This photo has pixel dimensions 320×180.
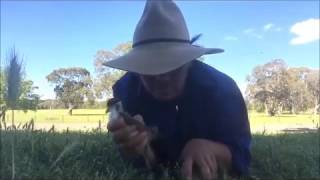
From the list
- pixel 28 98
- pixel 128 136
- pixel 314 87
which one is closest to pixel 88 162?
pixel 28 98

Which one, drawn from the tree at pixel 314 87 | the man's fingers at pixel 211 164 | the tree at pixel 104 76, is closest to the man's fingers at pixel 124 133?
the man's fingers at pixel 211 164

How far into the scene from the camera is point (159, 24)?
7.75 ft

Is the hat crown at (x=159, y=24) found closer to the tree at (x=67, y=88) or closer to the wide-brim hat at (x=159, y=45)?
the wide-brim hat at (x=159, y=45)

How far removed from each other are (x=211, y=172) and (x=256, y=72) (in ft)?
191

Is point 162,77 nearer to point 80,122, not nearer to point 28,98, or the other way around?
point 28,98

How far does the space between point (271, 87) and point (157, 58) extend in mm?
54302

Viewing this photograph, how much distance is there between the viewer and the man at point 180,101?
2154 mm

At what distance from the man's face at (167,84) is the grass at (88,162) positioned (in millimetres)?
402

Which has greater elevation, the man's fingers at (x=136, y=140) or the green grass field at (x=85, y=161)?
the man's fingers at (x=136, y=140)

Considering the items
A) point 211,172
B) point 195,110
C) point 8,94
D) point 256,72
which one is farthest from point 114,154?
point 256,72

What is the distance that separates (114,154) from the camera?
2789mm

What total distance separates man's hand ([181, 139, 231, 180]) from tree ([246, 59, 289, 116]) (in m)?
51.0

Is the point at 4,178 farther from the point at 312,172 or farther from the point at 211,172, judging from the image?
the point at 312,172

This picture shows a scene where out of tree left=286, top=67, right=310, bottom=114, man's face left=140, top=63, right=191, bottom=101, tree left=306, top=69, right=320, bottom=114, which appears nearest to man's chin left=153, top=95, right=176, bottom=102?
man's face left=140, top=63, right=191, bottom=101
